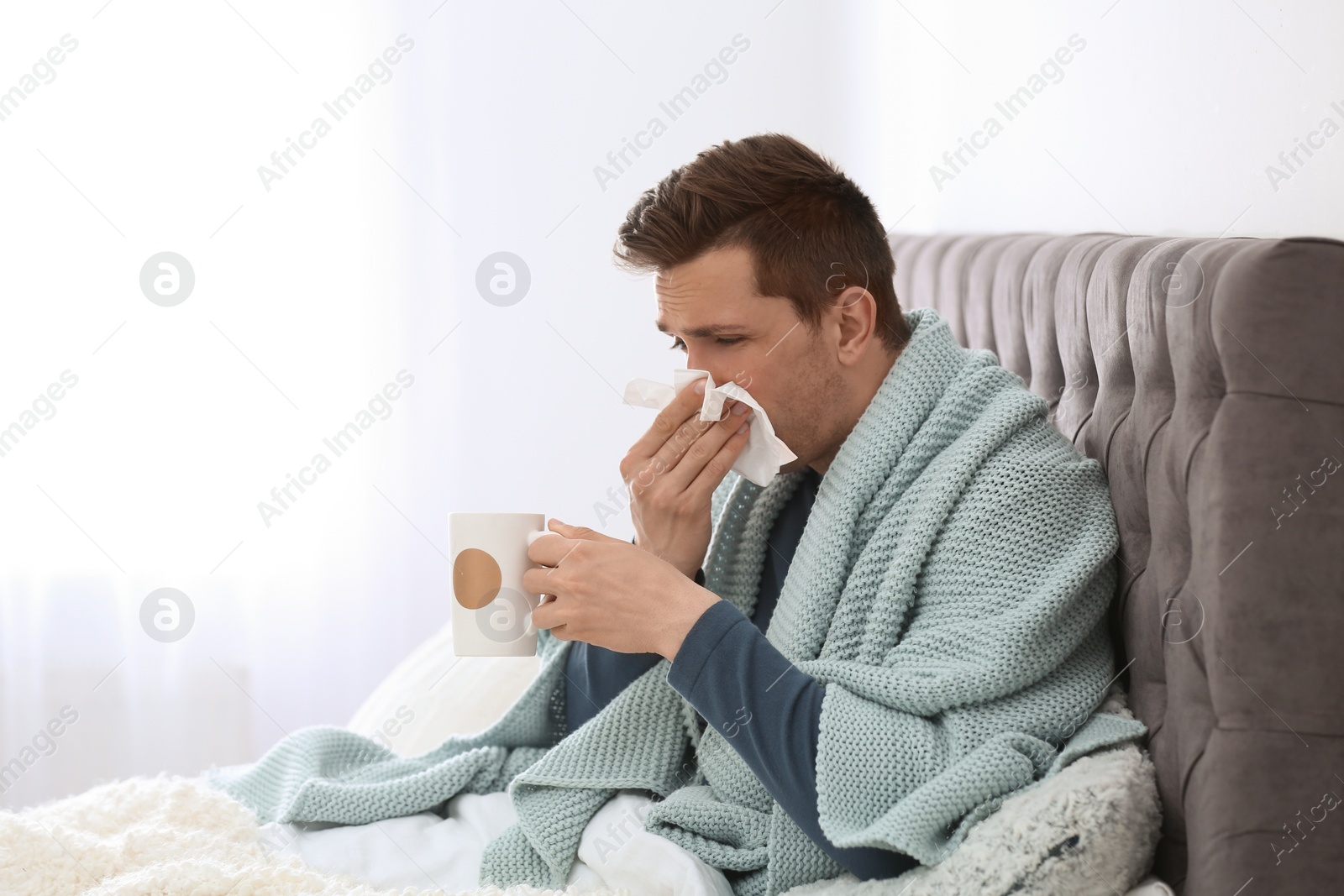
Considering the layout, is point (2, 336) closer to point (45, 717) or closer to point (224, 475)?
point (224, 475)

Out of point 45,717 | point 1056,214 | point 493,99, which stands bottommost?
point 45,717

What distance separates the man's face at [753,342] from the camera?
1278 millimetres

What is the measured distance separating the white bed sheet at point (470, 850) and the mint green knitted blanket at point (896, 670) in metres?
0.02

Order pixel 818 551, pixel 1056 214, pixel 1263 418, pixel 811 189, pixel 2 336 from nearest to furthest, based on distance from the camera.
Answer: pixel 1263 418, pixel 818 551, pixel 811 189, pixel 1056 214, pixel 2 336

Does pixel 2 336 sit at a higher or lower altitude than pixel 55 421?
higher

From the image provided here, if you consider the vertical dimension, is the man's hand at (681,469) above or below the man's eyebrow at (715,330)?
below

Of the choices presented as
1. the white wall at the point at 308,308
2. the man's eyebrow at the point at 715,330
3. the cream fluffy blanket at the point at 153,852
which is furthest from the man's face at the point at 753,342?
the white wall at the point at 308,308

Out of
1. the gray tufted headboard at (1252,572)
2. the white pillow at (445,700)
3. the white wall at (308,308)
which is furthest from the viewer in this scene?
the white wall at (308,308)

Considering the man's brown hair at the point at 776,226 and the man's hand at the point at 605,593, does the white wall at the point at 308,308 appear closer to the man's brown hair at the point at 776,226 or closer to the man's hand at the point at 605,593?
the man's brown hair at the point at 776,226

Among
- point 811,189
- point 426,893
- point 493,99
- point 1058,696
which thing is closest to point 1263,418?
point 1058,696

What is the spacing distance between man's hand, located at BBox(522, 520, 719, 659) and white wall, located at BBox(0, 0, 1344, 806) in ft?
4.95

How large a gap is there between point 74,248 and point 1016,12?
7.14 ft

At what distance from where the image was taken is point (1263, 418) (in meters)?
0.88

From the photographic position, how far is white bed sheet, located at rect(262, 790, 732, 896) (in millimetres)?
1139
